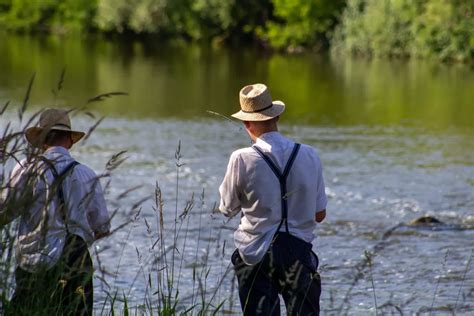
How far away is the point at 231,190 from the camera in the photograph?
6234mm

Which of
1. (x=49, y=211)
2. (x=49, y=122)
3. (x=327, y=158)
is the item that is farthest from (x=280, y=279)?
(x=327, y=158)

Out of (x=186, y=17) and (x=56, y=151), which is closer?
(x=56, y=151)

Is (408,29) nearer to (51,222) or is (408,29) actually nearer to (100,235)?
(100,235)

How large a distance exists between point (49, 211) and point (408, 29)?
4799cm

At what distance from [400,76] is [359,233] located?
27.3 meters

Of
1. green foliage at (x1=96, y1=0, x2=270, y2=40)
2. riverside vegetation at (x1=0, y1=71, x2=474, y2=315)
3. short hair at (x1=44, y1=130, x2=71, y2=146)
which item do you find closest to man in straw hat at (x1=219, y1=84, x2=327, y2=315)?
riverside vegetation at (x1=0, y1=71, x2=474, y2=315)

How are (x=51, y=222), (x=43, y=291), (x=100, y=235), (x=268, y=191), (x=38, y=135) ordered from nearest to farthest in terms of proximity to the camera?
1. (x=51, y=222)
2. (x=38, y=135)
3. (x=43, y=291)
4. (x=100, y=235)
5. (x=268, y=191)

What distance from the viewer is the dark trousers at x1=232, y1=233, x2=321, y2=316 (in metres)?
6.14

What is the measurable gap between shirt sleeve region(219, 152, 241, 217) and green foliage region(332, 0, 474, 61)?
41.6 metres

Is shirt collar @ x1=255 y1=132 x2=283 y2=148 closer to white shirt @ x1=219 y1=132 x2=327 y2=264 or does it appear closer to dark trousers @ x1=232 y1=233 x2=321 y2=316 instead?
white shirt @ x1=219 y1=132 x2=327 y2=264

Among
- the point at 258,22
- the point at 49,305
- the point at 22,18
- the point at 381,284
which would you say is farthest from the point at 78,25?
the point at 49,305

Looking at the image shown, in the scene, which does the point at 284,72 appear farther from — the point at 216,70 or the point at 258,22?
the point at 258,22

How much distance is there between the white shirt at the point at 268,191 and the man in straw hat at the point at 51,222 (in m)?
0.73

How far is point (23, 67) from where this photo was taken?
143 ft
